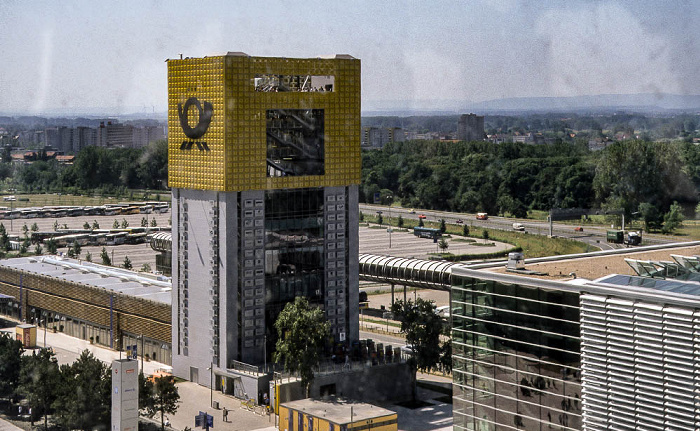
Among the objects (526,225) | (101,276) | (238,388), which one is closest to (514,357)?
(238,388)

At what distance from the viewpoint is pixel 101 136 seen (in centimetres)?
6494

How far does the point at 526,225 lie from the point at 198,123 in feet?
79.7

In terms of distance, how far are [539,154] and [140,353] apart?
36136 mm

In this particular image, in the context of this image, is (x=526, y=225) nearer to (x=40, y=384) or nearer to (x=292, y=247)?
(x=292, y=247)

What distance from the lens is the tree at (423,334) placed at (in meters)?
16.2

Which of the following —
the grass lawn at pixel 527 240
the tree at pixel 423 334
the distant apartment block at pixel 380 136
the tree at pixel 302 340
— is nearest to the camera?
the tree at pixel 302 340

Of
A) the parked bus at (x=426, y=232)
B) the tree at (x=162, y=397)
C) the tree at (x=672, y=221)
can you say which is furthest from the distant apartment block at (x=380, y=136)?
the tree at (x=162, y=397)

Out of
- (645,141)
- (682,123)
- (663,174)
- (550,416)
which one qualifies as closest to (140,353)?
(550,416)

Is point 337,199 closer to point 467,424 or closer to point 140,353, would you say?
point 140,353

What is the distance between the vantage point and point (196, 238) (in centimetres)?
1719

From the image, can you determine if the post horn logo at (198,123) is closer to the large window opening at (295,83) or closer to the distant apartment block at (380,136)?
the large window opening at (295,83)

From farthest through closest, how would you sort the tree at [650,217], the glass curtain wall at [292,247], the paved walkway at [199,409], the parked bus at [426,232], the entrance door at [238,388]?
the parked bus at [426,232] < the tree at [650,217] < the glass curtain wall at [292,247] < the entrance door at [238,388] < the paved walkway at [199,409]

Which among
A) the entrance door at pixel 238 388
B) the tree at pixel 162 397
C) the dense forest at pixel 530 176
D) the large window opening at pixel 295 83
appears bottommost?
the entrance door at pixel 238 388

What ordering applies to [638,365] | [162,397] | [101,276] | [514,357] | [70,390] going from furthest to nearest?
[101,276] → [162,397] → [70,390] → [514,357] → [638,365]
